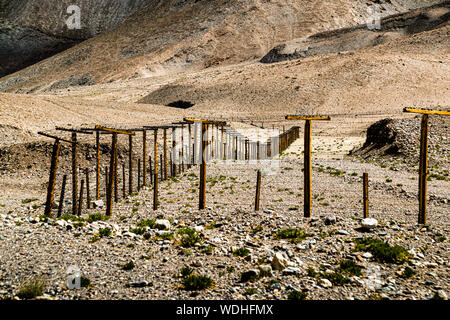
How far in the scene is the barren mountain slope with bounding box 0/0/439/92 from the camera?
352ft

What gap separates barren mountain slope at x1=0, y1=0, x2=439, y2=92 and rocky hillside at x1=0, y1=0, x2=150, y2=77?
22618 millimetres

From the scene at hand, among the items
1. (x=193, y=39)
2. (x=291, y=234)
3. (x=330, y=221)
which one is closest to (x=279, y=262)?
(x=291, y=234)

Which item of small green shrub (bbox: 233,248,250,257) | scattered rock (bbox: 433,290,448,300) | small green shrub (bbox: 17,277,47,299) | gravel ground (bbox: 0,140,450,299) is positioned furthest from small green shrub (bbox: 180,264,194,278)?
scattered rock (bbox: 433,290,448,300)

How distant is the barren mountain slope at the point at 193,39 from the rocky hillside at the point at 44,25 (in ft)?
74.2

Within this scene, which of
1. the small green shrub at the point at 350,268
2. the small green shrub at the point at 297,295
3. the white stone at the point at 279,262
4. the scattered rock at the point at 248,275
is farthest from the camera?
the white stone at the point at 279,262

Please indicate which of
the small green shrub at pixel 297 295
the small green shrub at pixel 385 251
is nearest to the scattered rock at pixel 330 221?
the small green shrub at pixel 385 251

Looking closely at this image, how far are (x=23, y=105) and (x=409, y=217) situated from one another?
36.8 metres

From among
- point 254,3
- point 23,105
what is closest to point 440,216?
point 23,105

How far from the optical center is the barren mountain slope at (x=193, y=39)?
352ft

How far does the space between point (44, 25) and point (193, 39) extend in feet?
223

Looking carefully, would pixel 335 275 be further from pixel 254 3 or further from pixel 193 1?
pixel 193 1

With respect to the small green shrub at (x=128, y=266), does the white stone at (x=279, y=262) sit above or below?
above

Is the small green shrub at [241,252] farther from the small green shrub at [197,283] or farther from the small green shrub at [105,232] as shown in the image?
the small green shrub at [105,232]

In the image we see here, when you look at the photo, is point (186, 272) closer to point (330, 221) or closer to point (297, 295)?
point (297, 295)
